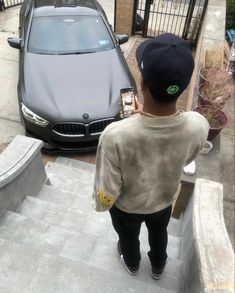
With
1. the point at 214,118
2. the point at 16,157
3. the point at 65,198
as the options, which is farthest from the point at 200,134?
the point at 65,198

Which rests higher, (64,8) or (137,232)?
(64,8)

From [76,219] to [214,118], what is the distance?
6.34 feet

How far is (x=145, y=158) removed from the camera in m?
1.76

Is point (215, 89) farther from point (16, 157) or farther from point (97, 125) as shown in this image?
point (16, 157)

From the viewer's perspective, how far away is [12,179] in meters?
3.18

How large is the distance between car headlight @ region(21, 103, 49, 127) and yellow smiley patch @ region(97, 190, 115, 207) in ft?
9.16

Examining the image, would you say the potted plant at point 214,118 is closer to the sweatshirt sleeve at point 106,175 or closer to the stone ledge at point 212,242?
the stone ledge at point 212,242

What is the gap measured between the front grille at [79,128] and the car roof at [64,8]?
241 cm

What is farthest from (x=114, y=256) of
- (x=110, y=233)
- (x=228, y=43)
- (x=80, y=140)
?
(x=228, y=43)

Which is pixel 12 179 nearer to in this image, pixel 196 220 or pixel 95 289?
pixel 95 289

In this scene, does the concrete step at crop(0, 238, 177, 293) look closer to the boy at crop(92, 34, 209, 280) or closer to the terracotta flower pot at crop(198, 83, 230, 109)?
the boy at crop(92, 34, 209, 280)

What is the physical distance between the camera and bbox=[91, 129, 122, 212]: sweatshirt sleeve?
170 centimetres

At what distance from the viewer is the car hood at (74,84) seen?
15.1ft

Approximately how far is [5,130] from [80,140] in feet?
5.44
